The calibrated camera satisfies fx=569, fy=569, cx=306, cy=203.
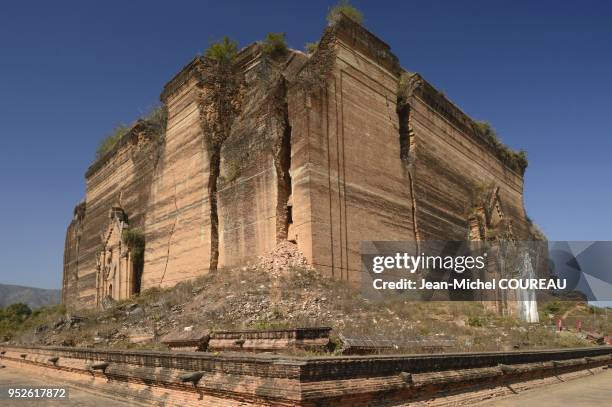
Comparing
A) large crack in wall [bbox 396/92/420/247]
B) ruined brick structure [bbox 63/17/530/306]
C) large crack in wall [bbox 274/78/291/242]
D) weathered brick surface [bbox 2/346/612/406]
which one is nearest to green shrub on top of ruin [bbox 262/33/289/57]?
ruined brick structure [bbox 63/17/530/306]

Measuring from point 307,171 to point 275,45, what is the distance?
6.31 meters

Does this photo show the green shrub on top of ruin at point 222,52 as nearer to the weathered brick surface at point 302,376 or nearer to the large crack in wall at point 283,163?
the large crack in wall at point 283,163

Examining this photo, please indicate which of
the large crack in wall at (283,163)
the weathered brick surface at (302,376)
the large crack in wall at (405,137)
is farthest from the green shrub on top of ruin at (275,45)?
the weathered brick surface at (302,376)

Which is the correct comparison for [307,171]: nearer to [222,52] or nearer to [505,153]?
[222,52]

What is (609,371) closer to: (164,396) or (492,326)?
(492,326)

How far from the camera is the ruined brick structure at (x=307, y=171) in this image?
16812 millimetres

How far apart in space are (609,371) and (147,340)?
12097 mm

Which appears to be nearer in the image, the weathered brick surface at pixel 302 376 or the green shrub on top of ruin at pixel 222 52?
the weathered brick surface at pixel 302 376

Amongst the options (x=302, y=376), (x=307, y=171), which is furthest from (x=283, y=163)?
(x=302, y=376)

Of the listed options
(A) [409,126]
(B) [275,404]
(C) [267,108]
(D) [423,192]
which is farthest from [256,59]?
(B) [275,404]

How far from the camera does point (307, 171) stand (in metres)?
16.2

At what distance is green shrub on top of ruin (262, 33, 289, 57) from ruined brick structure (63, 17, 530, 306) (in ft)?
0.65

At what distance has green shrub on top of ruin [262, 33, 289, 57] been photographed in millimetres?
20234

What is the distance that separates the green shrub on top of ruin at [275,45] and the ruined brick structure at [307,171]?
0.20m
